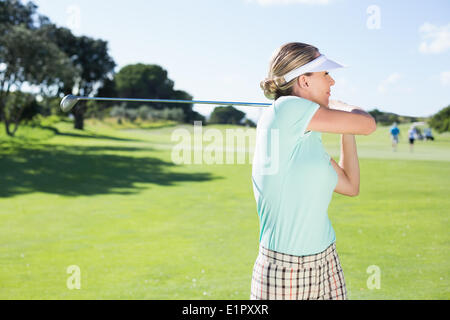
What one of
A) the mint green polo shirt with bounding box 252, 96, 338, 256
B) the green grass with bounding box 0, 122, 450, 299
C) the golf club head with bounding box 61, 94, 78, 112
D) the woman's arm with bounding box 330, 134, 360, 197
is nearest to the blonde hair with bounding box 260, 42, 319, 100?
the mint green polo shirt with bounding box 252, 96, 338, 256

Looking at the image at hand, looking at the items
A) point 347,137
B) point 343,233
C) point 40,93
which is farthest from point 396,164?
point 40,93

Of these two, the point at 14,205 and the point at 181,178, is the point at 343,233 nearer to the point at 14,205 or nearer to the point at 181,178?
the point at 14,205

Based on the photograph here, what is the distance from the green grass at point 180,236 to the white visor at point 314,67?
3.90m

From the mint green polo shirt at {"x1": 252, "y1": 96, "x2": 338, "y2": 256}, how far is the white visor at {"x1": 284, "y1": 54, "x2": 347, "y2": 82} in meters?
0.13

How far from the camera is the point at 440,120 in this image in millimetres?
51406

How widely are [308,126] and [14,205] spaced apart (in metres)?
11.8

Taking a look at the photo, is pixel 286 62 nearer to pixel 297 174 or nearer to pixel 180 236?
pixel 297 174

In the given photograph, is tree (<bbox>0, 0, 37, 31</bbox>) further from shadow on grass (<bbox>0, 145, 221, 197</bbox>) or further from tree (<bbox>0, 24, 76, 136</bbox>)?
shadow on grass (<bbox>0, 145, 221, 197</bbox>)

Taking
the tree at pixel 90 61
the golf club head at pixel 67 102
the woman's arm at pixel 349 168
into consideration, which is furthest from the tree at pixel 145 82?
the woman's arm at pixel 349 168

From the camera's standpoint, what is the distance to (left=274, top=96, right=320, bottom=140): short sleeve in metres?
2.09

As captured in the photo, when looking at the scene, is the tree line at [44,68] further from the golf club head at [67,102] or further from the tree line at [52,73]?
the golf club head at [67,102]

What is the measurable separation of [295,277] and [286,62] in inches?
38.5

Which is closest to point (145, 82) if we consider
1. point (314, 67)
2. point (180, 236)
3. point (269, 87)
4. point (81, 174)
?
point (81, 174)
